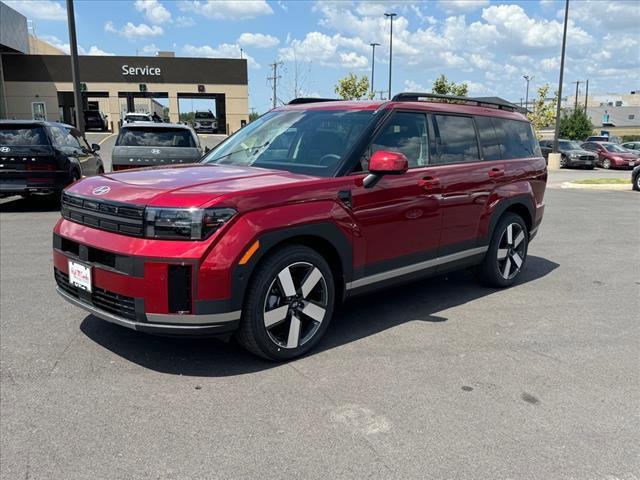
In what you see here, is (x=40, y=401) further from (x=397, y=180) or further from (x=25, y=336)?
(x=397, y=180)

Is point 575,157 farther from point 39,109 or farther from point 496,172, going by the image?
point 39,109

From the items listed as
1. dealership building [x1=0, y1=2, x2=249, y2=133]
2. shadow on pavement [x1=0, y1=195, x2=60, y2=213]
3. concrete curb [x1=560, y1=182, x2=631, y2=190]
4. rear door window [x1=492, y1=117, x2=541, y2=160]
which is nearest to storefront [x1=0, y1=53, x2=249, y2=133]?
dealership building [x1=0, y1=2, x2=249, y2=133]

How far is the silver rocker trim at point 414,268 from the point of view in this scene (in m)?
4.30

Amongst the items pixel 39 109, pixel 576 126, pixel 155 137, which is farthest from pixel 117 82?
pixel 576 126

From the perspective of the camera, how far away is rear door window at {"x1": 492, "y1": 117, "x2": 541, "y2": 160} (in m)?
5.83

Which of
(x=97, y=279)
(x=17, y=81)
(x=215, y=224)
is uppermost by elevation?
(x=17, y=81)

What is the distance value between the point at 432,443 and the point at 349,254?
61.9 inches

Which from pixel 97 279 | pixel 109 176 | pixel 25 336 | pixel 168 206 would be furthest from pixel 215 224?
pixel 25 336

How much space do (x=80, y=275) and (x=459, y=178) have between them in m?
3.25

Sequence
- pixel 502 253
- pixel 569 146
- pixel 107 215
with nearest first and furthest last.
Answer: pixel 107 215
pixel 502 253
pixel 569 146

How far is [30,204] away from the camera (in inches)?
473

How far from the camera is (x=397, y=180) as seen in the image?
173 inches

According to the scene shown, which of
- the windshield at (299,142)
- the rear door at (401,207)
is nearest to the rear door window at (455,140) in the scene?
the rear door at (401,207)

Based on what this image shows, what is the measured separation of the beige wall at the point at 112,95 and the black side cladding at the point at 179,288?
1770 inches
